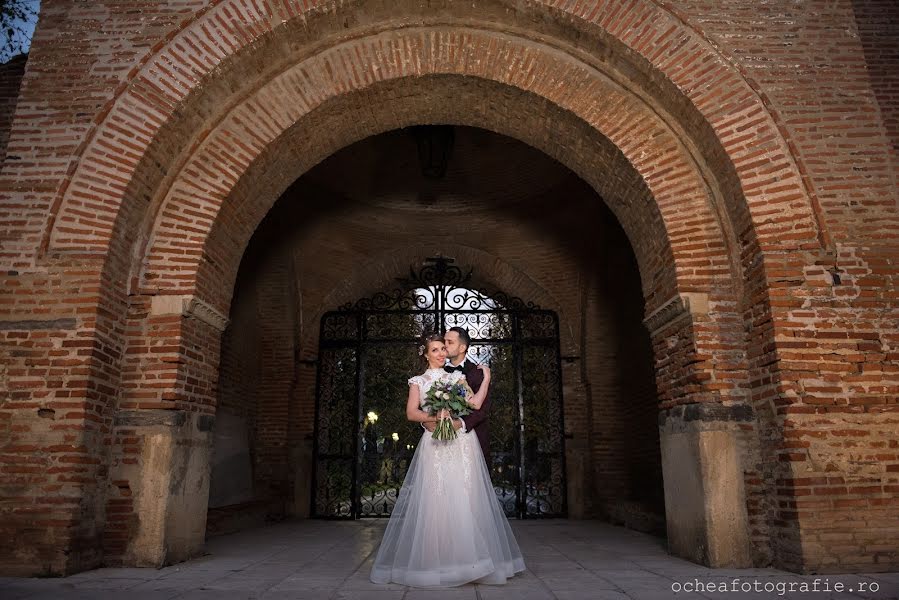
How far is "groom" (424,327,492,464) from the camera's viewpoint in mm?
4215

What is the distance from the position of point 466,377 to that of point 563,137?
10.1ft

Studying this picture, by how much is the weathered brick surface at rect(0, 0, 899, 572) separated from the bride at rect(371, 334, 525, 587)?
2.06 m

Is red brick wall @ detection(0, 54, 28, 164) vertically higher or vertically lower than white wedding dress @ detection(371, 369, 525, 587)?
higher

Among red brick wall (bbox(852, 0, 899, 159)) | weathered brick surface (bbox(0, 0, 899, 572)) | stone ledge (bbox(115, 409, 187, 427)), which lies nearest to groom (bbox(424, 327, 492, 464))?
weathered brick surface (bbox(0, 0, 899, 572))

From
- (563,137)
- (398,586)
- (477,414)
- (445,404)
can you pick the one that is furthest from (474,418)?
(563,137)

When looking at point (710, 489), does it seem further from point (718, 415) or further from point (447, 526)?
point (447, 526)

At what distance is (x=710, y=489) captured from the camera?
4738 millimetres

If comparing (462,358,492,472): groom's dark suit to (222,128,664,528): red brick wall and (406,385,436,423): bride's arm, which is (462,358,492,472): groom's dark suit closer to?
(406,385,436,423): bride's arm

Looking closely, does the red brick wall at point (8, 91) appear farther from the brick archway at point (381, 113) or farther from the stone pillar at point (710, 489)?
the stone pillar at point (710, 489)

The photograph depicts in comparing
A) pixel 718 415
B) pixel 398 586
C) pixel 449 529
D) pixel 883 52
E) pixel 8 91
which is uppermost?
pixel 8 91

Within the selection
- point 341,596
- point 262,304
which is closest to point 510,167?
point 262,304

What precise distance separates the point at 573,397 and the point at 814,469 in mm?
5678

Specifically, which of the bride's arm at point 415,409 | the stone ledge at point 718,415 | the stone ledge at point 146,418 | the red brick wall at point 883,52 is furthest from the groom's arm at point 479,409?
the red brick wall at point 883,52

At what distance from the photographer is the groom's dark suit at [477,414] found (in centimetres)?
421
